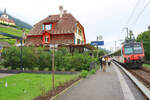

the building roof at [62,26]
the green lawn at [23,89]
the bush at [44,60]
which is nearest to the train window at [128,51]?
the bush at [44,60]

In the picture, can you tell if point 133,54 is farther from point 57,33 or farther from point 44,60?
point 57,33

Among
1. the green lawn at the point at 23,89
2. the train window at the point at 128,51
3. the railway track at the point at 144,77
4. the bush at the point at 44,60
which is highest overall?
the train window at the point at 128,51

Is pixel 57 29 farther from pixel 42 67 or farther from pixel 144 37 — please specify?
pixel 144 37

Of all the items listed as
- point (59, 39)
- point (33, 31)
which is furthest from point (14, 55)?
point (33, 31)

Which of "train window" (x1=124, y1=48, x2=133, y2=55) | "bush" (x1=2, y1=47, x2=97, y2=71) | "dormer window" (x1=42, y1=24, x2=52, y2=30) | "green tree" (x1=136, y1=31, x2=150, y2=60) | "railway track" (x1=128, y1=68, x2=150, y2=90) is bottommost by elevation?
"railway track" (x1=128, y1=68, x2=150, y2=90)

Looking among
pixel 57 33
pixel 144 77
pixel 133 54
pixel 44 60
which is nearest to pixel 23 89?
pixel 144 77

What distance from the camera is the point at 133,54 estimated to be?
18000 millimetres

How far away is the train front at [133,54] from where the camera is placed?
698 inches

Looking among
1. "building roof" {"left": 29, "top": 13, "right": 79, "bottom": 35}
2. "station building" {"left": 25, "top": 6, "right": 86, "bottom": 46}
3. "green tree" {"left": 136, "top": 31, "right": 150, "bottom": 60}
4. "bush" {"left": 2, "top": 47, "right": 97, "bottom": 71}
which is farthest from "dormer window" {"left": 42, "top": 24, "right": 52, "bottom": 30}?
"green tree" {"left": 136, "top": 31, "right": 150, "bottom": 60}

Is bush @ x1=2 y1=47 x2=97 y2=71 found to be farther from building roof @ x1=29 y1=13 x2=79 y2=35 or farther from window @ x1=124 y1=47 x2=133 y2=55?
building roof @ x1=29 y1=13 x2=79 y2=35

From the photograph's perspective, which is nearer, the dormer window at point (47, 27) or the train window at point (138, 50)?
the train window at point (138, 50)

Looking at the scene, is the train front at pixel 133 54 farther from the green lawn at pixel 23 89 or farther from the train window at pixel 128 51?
the green lawn at pixel 23 89

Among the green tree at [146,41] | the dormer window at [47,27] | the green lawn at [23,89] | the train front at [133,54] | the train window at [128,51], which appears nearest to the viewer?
the green lawn at [23,89]

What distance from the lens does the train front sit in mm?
17719
